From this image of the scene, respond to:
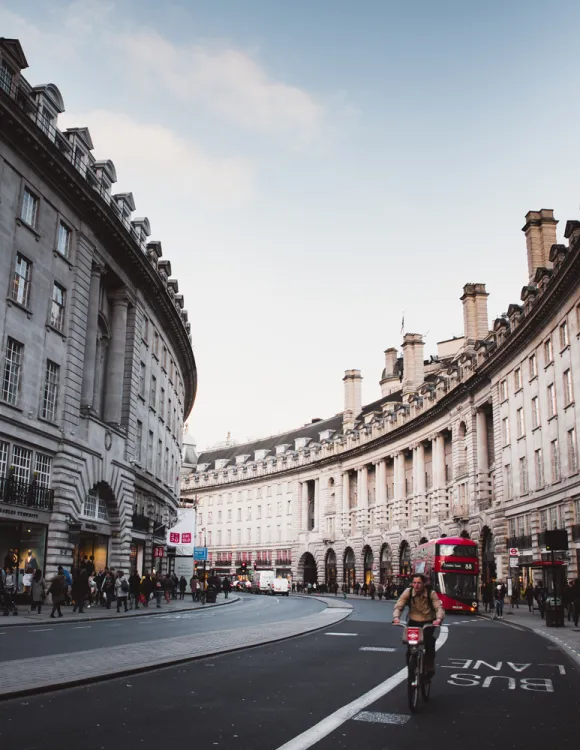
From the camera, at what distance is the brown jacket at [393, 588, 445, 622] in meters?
11.1

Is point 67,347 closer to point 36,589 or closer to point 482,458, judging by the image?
point 36,589

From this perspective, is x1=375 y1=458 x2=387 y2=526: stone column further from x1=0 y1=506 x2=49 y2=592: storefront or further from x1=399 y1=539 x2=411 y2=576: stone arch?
x1=0 y1=506 x2=49 y2=592: storefront

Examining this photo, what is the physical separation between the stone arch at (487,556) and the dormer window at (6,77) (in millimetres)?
42576

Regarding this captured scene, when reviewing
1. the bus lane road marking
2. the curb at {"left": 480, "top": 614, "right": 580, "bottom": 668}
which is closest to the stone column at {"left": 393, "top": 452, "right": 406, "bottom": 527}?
the curb at {"left": 480, "top": 614, "right": 580, "bottom": 668}

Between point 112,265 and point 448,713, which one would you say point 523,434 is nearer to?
point 112,265

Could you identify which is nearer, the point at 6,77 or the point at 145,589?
the point at 6,77

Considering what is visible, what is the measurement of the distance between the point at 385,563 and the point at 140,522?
44558 millimetres

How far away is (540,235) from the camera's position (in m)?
54.0

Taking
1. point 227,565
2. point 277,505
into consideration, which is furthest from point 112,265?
point 227,565

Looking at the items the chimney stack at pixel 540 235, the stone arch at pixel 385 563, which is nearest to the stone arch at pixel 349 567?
the stone arch at pixel 385 563

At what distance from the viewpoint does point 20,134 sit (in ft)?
105

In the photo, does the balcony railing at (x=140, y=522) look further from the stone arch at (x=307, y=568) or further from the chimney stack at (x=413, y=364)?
the stone arch at (x=307, y=568)

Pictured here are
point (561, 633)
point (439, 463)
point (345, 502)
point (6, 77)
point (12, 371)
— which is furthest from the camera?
point (345, 502)

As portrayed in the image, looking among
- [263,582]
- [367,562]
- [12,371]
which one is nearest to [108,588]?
[12,371]
